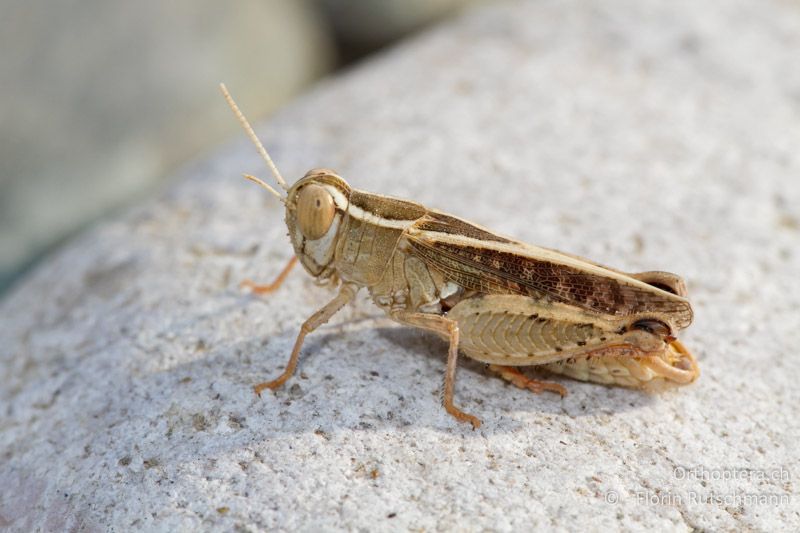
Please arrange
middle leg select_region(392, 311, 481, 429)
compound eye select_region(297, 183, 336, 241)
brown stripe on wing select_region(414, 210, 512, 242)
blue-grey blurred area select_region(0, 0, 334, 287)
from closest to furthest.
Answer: middle leg select_region(392, 311, 481, 429), compound eye select_region(297, 183, 336, 241), brown stripe on wing select_region(414, 210, 512, 242), blue-grey blurred area select_region(0, 0, 334, 287)

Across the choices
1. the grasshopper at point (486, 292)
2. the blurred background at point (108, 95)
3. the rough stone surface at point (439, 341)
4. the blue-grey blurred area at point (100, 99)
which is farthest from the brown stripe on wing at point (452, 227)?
the blue-grey blurred area at point (100, 99)

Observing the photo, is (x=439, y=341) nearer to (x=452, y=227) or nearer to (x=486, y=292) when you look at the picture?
(x=486, y=292)

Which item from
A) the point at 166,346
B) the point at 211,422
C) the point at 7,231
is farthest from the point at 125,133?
the point at 211,422

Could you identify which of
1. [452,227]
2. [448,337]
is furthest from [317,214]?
[448,337]

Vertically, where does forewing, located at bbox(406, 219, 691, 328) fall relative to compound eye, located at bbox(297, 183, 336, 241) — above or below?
below

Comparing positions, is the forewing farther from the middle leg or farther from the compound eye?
the compound eye

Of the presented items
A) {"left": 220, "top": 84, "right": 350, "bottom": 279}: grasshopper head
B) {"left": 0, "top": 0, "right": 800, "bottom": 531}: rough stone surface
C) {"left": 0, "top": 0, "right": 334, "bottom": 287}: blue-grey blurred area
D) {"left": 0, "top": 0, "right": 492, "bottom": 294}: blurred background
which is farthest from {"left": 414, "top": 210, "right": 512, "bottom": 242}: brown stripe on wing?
{"left": 0, "top": 0, "right": 334, "bottom": 287}: blue-grey blurred area

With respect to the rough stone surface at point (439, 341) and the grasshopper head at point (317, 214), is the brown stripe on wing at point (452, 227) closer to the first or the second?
the grasshopper head at point (317, 214)

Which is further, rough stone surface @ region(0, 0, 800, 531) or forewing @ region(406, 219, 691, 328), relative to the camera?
forewing @ region(406, 219, 691, 328)
